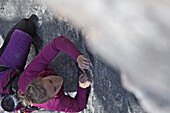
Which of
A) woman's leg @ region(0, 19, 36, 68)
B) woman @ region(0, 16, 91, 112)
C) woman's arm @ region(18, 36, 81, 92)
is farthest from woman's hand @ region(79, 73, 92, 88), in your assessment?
woman's leg @ region(0, 19, 36, 68)

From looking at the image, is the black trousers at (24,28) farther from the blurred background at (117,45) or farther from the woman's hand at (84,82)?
the woman's hand at (84,82)

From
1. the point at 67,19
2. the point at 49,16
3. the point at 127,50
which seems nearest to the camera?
the point at 127,50

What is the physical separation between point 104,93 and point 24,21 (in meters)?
0.74

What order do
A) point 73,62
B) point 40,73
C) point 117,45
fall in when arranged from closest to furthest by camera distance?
point 117,45
point 40,73
point 73,62

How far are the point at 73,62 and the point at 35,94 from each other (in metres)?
0.40

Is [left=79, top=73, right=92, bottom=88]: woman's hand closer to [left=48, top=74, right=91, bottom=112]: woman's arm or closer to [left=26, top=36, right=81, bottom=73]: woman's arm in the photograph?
[left=48, top=74, right=91, bottom=112]: woman's arm

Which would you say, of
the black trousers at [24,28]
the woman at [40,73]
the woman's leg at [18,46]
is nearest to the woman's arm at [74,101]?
the woman at [40,73]

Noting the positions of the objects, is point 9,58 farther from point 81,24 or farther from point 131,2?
point 131,2

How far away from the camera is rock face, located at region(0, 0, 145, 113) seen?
0.80 m

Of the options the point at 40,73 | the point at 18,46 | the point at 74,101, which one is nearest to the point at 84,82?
the point at 74,101

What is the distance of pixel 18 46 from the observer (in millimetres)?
1104

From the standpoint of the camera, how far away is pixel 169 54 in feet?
1.59

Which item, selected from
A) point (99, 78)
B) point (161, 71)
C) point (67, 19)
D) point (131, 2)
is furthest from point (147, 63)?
point (67, 19)

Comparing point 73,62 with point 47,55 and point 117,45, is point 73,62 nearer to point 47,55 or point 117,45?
point 47,55
